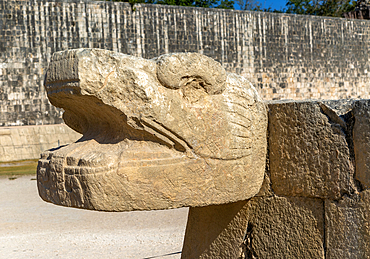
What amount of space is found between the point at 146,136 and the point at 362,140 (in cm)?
93

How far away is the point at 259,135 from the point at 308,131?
237 mm

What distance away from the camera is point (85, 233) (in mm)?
5023

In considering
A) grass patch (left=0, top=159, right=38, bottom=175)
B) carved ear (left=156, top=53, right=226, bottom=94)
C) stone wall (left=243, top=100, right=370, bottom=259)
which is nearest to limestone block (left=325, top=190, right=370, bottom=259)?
stone wall (left=243, top=100, right=370, bottom=259)

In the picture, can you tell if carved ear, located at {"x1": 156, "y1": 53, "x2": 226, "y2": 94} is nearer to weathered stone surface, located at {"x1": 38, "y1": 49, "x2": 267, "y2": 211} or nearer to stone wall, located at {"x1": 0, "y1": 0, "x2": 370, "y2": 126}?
weathered stone surface, located at {"x1": 38, "y1": 49, "x2": 267, "y2": 211}

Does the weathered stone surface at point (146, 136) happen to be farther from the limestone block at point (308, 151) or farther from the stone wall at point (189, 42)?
the stone wall at point (189, 42)

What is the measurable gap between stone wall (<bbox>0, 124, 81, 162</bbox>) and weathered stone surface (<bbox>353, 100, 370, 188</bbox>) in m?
10.3

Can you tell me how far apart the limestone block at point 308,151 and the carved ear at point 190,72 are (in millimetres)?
386

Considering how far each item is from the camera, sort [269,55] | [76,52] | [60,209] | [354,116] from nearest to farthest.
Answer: [76,52] < [354,116] < [60,209] < [269,55]

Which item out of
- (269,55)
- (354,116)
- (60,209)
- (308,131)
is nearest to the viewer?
(354,116)

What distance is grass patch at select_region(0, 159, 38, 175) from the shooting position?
10.3 metres

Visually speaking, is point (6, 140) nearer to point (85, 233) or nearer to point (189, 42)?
point (85, 233)

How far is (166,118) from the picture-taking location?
6.27 feet

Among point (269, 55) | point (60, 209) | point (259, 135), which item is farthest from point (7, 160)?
point (269, 55)

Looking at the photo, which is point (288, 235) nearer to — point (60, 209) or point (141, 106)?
point (141, 106)
